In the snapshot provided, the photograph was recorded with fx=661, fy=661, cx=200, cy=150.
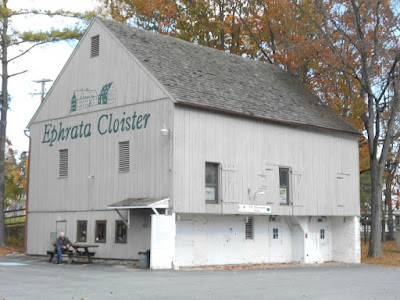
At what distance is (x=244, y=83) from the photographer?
1328 inches

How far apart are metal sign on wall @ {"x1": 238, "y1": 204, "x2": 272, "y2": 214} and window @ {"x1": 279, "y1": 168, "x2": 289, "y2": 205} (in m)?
1.39

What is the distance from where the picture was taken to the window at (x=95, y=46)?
Answer: 31625 millimetres

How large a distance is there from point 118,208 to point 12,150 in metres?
34.5

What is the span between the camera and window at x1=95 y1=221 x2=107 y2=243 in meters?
29.6

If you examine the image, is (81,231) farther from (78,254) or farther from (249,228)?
(249,228)

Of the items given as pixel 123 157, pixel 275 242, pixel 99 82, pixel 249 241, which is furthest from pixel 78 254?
pixel 275 242

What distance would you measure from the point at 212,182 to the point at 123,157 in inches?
164

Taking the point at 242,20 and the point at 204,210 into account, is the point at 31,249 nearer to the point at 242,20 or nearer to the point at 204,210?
the point at 204,210

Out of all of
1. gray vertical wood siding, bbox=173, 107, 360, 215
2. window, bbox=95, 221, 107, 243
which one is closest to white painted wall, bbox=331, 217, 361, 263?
gray vertical wood siding, bbox=173, 107, 360, 215

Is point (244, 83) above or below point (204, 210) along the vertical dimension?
above

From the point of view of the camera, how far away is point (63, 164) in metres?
32.6

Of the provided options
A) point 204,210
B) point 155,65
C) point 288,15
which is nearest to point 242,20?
point 288,15

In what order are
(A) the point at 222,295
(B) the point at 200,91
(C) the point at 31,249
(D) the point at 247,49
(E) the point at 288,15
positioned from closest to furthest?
(A) the point at 222,295, (B) the point at 200,91, (C) the point at 31,249, (E) the point at 288,15, (D) the point at 247,49

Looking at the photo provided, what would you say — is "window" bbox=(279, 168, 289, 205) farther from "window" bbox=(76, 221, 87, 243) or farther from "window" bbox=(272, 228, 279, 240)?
"window" bbox=(76, 221, 87, 243)
